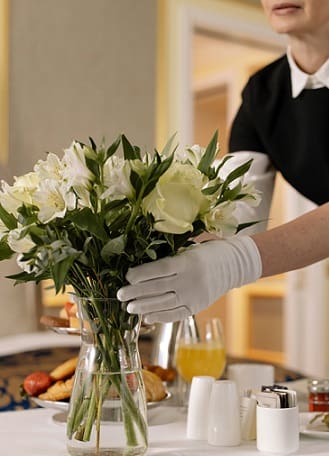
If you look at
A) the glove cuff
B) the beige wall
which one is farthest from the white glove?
the beige wall

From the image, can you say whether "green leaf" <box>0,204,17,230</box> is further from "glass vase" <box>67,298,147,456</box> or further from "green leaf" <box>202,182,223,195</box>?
"green leaf" <box>202,182,223,195</box>

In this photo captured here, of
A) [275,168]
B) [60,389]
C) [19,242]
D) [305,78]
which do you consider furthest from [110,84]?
[19,242]

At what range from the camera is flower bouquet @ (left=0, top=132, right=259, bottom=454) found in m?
1.13

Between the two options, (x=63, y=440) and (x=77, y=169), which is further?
(x=63, y=440)

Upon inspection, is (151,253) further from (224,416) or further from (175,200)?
(224,416)

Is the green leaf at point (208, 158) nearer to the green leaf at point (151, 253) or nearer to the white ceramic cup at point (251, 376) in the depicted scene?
the green leaf at point (151, 253)

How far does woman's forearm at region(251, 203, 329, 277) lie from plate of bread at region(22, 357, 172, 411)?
0.34 m

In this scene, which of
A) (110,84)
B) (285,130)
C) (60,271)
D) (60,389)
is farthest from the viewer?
(110,84)

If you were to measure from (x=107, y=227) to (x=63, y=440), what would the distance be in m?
0.43

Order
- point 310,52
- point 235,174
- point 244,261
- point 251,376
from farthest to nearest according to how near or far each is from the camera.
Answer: point 310,52, point 251,376, point 244,261, point 235,174

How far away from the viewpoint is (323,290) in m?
5.02

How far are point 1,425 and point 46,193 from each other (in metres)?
0.56

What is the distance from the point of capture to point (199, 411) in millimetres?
1387

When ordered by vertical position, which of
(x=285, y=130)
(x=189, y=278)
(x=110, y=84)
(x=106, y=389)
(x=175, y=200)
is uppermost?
(x=110, y=84)
